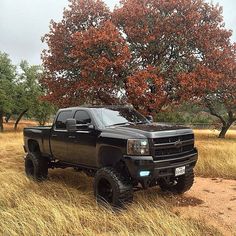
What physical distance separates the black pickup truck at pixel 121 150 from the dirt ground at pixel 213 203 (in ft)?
1.69

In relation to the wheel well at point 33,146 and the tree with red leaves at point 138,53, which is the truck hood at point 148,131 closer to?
the wheel well at point 33,146

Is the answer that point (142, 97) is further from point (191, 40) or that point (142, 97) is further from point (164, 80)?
point (191, 40)

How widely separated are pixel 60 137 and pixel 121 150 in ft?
7.93

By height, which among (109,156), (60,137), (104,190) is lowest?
(104,190)

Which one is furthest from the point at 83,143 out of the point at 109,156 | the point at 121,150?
the point at 121,150

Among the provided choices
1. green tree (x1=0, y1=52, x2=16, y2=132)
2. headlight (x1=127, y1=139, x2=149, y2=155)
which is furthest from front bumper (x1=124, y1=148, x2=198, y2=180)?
green tree (x1=0, y1=52, x2=16, y2=132)

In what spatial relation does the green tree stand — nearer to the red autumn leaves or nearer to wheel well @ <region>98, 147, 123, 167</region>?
the red autumn leaves

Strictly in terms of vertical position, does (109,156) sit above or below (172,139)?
below

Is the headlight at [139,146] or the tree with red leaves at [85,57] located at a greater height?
the tree with red leaves at [85,57]

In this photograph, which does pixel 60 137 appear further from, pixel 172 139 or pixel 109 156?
pixel 172 139

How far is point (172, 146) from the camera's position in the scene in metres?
7.86

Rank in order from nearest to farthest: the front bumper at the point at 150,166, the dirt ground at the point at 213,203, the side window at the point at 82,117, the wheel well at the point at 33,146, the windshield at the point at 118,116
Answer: the dirt ground at the point at 213,203, the front bumper at the point at 150,166, the windshield at the point at 118,116, the side window at the point at 82,117, the wheel well at the point at 33,146

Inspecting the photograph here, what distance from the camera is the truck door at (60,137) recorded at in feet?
31.1

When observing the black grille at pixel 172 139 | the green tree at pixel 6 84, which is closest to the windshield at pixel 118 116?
the black grille at pixel 172 139
